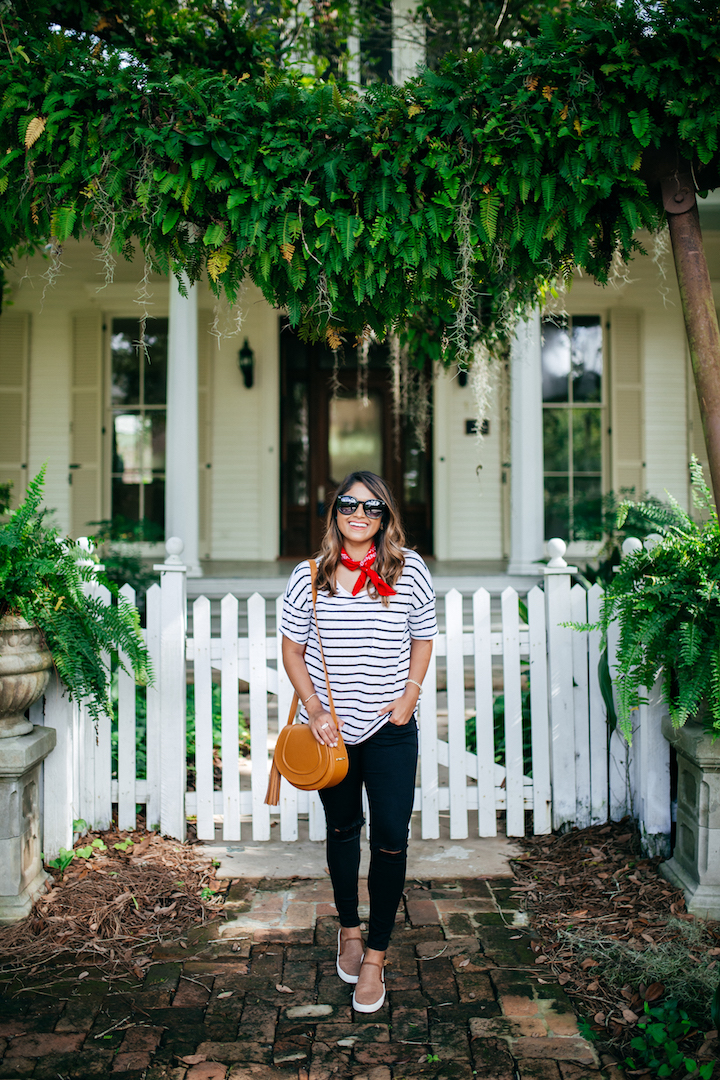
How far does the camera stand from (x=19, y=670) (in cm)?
278

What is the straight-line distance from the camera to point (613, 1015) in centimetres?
219

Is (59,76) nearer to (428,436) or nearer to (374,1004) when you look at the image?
(374,1004)

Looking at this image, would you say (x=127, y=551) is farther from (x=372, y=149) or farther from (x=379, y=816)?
(x=372, y=149)

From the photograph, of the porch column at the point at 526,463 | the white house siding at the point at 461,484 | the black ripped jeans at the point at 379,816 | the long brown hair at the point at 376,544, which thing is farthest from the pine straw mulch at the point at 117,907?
the white house siding at the point at 461,484

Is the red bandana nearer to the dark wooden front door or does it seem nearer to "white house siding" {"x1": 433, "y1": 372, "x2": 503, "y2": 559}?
"white house siding" {"x1": 433, "y1": 372, "x2": 503, "y2": 559}

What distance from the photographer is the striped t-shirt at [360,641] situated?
229 centimetres

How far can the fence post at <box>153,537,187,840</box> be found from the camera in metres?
3.34

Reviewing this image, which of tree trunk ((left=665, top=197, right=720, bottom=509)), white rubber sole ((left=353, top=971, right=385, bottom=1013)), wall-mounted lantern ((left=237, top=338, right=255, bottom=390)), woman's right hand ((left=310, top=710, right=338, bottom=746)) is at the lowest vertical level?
white rubber sole ((left=353, top=971, right=385, bottom=1013))

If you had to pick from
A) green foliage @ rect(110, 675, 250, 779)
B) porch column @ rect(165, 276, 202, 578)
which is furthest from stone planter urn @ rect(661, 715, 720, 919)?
porch column @ rect(165, 276, 202, 578)

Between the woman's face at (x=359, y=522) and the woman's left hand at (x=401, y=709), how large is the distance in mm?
484

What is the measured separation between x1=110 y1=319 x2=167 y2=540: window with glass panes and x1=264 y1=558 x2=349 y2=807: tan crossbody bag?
21.5 ft

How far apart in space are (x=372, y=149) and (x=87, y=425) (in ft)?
22.7

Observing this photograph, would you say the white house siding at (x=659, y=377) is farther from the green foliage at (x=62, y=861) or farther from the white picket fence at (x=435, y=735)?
the green foliage at (x=62, y=861)

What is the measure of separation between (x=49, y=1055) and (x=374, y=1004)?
87cm
